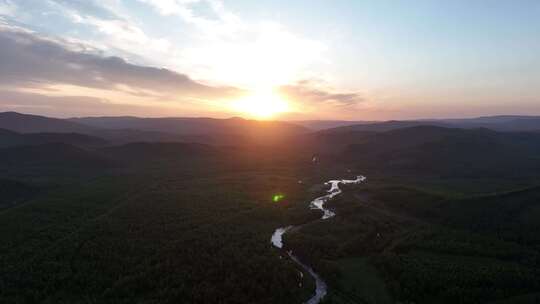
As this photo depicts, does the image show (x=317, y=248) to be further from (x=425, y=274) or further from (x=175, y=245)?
(x=175, y=245)

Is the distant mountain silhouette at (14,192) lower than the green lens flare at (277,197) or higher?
higher

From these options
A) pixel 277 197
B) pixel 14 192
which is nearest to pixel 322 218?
pixel 277 197

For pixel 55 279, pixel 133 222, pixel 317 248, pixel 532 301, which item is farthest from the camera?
pixel 133 222

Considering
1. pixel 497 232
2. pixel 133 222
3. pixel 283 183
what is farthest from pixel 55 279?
pixel 283 183

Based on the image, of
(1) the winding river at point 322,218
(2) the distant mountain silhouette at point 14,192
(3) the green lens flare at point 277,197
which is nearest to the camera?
(1) the winding river at point 322,218

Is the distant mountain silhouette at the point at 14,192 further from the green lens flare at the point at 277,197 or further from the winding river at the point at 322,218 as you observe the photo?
the winding river at the point at 322,218

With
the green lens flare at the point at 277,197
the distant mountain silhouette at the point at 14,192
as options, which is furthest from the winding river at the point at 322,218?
the distant mountain silhouette at the point at 14,192

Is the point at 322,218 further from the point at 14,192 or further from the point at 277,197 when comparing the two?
the point at 14,192

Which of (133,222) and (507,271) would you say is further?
(133,222)

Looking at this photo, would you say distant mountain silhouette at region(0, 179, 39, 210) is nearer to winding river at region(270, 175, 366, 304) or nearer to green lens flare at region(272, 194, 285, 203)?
green lens flare at region(272, 194, 285, 203)
